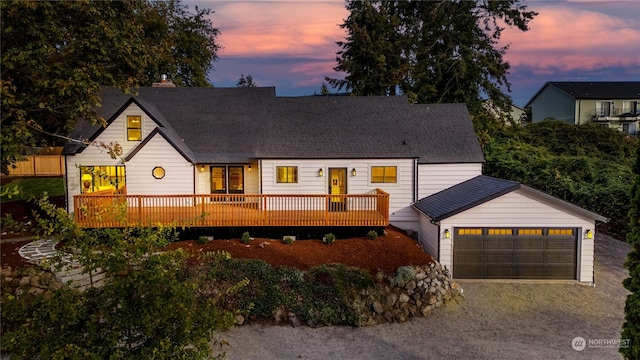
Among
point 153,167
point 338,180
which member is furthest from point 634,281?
point 153,167

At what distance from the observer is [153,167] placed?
16.9 m

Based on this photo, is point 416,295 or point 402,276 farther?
point 402,276

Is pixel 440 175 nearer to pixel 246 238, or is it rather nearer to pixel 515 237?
pixel 515 237

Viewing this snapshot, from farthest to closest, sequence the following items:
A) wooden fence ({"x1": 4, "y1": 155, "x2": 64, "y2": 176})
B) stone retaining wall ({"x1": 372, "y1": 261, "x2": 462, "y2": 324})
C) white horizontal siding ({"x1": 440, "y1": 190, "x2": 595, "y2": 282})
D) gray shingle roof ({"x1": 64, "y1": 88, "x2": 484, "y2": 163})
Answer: wooden fence ({"x1": 4, "y1": 155, "x2": 64, "y2": 176})
gray shingle roof ({"x1": 64, "y1": 88, "x2": 484, "y2": 163})
white horizontal siding ({"x1": 440, "y1": 190, "x2": 595, "y2": 282})
stone retaining wall ({"x1": 372, "y1": 261, "x2": 462, "y2": 324})

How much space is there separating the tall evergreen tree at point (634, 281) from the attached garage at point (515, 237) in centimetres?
668

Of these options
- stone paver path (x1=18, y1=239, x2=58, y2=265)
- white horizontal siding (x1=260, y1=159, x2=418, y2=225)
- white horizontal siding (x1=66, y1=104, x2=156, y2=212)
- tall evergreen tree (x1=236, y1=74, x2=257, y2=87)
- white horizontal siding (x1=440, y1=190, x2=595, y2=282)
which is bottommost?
stone paver path (x1=18, y1=239, x2=58, y2=265)

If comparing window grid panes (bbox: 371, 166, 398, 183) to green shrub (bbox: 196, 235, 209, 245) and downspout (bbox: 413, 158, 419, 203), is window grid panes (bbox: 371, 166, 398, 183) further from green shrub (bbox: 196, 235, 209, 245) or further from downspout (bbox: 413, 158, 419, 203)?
green shrub (bbox: 196, 235, 209, 245)

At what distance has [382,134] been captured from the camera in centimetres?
1828

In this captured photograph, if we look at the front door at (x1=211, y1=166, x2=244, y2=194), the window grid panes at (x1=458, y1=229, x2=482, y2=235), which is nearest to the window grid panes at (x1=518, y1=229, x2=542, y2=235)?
the window grid panes at (x1=458, y1=229, x2=482, y2=235)

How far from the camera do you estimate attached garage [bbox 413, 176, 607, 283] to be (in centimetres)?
1346

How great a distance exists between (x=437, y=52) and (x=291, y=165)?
61.5ft

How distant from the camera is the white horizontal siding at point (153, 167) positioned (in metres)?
16.9

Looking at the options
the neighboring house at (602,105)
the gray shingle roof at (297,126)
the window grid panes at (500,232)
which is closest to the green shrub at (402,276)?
the window grid panes at (500,232)

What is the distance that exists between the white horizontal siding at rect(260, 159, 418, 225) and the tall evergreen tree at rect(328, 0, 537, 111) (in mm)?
12392
